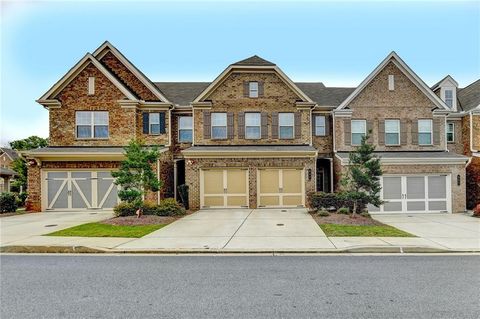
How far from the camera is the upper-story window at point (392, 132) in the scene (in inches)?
834

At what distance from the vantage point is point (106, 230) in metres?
12.2

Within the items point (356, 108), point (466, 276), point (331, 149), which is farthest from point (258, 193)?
point (466, 276)

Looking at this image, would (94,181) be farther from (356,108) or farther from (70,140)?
(356,108)

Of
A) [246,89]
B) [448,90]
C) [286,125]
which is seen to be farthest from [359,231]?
[448,90]

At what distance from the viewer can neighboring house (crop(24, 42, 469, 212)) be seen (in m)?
19.0

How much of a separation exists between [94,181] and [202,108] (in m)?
8.15

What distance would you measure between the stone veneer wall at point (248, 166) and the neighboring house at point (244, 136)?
61 mm

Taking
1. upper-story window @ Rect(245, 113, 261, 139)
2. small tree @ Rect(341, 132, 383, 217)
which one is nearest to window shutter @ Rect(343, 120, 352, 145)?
small tree @ Rect(341, 132, 383, 217)

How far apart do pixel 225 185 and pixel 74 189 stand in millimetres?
9321

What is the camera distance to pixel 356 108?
2109 cm

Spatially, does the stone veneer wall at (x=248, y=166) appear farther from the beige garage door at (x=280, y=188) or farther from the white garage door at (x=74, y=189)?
the white garage door at (x=74, y=189)

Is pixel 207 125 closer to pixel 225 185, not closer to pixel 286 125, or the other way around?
pixel 225 185

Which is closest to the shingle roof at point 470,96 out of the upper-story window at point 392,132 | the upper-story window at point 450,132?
the upper-story window at point 450,132

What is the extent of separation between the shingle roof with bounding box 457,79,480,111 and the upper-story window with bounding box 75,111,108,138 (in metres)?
25.0
